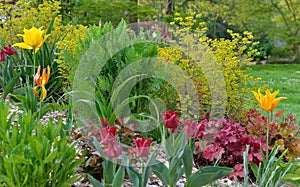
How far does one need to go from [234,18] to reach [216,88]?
473 inches

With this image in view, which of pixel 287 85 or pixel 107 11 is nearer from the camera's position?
pixel 287 85

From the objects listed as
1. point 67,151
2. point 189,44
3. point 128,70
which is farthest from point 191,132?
point 189,44

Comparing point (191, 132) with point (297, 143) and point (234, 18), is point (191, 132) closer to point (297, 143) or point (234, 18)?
point (297, 143)

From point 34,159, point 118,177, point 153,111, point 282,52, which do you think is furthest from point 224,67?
point 282,52

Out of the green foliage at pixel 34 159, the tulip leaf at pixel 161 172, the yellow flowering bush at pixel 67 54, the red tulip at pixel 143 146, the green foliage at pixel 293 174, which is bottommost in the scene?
the green foliage at pixel 293 174

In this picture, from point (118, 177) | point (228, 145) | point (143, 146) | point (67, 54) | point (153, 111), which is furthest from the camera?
point (67, 54)

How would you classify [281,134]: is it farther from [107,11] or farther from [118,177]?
[107,11]

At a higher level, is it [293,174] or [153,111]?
[153,111]

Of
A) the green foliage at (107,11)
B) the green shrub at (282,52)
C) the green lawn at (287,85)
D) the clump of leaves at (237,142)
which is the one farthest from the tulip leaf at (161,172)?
the green shrub at (282,52)

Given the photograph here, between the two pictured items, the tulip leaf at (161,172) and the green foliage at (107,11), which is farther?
the green foliage at (107,11)

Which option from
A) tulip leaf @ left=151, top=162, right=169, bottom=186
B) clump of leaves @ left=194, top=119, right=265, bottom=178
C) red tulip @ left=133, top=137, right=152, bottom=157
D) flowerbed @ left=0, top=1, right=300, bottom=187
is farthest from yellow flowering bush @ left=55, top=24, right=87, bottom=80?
red tulip @ left=133, top=137, right=152, bottom=157

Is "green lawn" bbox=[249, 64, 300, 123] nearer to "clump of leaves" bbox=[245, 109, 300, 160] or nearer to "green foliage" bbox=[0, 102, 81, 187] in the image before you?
"clump of leaves" bbox=[245, 109, 300, 160]

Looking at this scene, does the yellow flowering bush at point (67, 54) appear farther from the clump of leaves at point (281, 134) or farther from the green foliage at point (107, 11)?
the green foliage at point (107, 11)

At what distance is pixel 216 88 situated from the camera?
3182 millimetres
